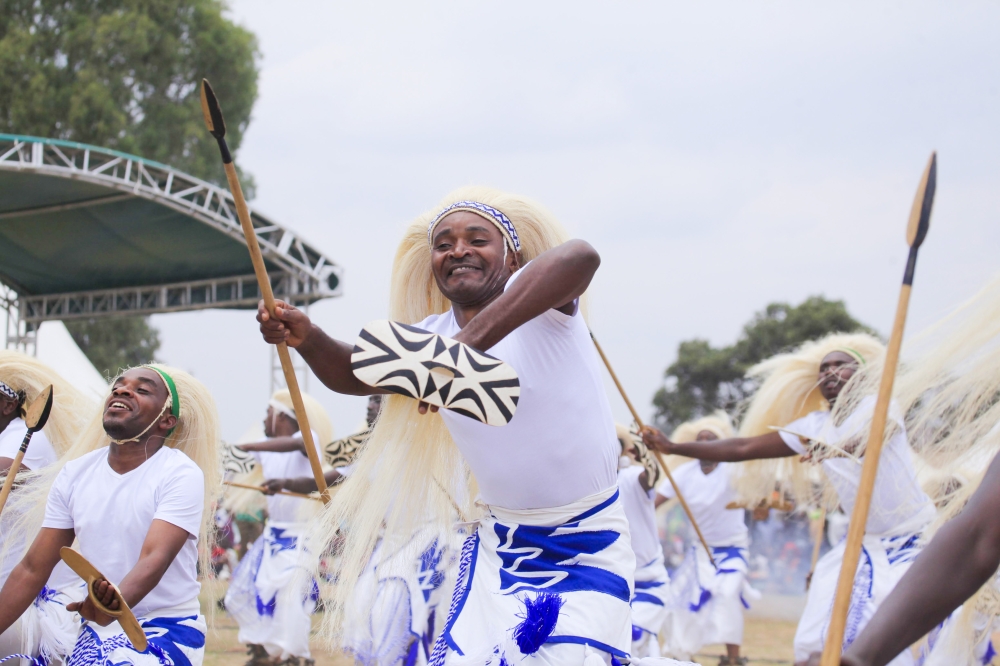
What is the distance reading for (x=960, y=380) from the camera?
2.34 meters

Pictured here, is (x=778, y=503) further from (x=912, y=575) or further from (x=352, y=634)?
(x=912, y=575)

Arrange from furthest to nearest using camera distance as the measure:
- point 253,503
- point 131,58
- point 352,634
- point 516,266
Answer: point 131,58
point 253,503
point 352,634
point 516,266

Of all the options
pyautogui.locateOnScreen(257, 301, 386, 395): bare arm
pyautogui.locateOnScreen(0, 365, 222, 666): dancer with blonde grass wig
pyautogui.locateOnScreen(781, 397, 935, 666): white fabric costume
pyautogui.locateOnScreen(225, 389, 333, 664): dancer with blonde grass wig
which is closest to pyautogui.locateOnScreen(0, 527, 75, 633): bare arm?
pyautogui.locateOnScreen(0, 365, 222, 666): dancer with blonde grass wig

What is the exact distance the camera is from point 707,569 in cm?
957

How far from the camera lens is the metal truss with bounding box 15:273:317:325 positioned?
49.9ft

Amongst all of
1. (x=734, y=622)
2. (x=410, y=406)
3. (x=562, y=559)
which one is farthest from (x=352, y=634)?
(x=734, y=622)

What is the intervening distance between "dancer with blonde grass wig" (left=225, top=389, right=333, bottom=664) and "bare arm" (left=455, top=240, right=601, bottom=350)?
5855 millimetres

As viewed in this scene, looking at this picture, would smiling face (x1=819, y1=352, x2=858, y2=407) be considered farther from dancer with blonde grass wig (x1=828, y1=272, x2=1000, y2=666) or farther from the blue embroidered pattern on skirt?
the blue embroidered pattern on skirt

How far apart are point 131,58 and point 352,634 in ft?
58.0

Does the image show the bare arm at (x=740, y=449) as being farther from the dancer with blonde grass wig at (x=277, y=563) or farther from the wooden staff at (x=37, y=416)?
the wooden staff at (x=37, y=416)

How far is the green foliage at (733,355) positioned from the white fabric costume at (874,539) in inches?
996

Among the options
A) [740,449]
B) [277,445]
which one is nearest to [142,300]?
[277,445]

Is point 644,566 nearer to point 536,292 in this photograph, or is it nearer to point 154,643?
point 154,643

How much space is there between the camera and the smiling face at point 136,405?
4.07 metres
